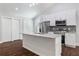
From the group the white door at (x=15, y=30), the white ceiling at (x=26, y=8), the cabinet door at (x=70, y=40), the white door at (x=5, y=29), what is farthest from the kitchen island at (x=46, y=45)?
the white door at (x=5, y=29)

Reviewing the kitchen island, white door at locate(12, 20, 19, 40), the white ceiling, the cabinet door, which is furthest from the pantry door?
the cabinet door

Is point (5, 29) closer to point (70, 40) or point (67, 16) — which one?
point (67, 16)

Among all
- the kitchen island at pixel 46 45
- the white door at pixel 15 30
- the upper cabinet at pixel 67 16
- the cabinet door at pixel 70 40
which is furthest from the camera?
the white door at pixel 15 30

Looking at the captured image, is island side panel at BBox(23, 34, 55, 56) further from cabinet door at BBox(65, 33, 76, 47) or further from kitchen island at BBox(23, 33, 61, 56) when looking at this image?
cabinet door at BBox(65, 33, 76, 47)

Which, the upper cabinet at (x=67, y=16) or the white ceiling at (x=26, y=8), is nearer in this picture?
the white ceiling at (x=26, y=8)

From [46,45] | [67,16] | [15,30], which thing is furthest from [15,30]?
[46,45]

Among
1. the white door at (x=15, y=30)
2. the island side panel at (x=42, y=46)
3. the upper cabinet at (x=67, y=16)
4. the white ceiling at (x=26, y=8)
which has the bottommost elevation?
the island side panel at (x=42, y=46)

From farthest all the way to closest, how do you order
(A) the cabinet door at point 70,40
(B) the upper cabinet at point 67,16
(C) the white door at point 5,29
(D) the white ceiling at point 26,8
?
(C) the white door at point 5,29
(A) the cabinet door at point 70,40
(B) the upper cabinet at point 67,16
(D) the white ceiling at point 26,8

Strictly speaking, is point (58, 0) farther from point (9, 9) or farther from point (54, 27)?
point (9, 9)

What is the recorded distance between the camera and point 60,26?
427 centimetres

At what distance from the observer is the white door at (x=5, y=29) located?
6.00m

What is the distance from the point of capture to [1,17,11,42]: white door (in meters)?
6.00

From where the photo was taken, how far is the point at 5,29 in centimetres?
618

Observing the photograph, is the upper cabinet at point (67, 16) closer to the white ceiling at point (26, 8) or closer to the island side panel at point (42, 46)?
the white ceiling at point (26, 8)
